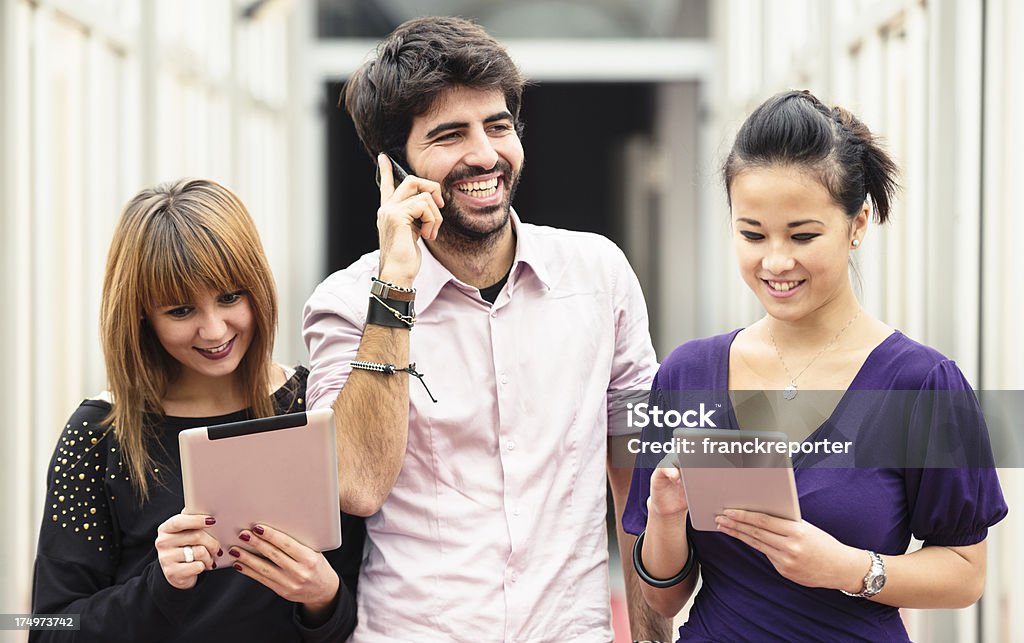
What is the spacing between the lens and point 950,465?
1.39 m

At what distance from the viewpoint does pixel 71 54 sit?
3012 millimetres

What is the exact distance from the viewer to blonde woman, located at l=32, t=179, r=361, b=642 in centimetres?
159

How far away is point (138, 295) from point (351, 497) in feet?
1.49

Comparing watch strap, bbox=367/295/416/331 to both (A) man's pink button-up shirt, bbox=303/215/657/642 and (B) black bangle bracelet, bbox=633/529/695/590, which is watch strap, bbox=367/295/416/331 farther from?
(B) black bangle bracelet, bbox=633/529/695/590

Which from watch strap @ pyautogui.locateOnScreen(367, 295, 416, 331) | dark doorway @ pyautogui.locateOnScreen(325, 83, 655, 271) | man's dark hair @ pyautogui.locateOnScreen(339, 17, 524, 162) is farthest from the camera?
dark doorway @ pyautogui.locateOnScreen(325, 83, 655, 271)

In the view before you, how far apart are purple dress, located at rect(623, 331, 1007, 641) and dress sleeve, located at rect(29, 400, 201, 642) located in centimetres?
79

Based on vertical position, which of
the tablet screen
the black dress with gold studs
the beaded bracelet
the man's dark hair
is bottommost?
the black dress with gold studs

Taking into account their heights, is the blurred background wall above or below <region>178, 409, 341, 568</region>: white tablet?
above

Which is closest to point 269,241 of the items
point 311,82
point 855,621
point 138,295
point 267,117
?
point 267,117

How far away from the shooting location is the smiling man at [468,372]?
168 centimetres

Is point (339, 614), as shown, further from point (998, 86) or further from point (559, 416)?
point (998, 86)

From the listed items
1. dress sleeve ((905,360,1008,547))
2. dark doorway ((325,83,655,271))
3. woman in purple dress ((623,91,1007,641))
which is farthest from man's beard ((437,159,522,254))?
dark doorway ((325,83,655,271))

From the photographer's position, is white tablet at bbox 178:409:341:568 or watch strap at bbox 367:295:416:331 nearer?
white tablet at bbox 178:409:341:568

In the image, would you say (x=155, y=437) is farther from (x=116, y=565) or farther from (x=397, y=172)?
(x=397, y=172)
